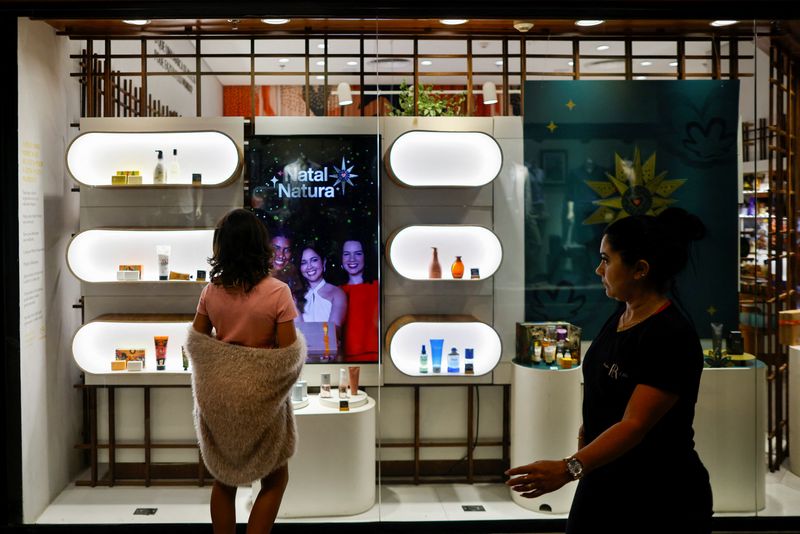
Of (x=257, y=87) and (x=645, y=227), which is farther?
(x=257, y=87)

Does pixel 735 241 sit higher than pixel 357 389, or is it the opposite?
pixel 735 241

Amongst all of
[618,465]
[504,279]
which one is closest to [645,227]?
[618,465]

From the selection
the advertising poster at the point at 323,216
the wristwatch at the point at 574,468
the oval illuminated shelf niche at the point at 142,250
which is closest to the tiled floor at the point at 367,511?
the advertising poster at the point at 323,216

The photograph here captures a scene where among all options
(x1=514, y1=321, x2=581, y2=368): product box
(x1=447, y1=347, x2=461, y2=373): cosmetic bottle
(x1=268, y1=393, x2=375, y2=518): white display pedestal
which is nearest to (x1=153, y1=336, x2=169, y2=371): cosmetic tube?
(x1=268, y1=393, x2=375, y2=518): white display pedestal

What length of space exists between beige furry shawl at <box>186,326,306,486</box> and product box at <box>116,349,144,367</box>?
1.28 metres

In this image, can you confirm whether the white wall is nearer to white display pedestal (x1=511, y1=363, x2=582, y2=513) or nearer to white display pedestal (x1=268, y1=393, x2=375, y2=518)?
white display pedestal (x1=268, y1=393, x2=375, y2=518)

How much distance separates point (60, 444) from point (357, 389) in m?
1.58

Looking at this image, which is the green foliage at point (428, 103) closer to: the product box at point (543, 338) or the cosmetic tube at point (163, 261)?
the product box at point (543, 338)

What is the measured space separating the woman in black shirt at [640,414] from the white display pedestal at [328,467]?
182 centimetres

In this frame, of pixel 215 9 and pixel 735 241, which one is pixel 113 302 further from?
pixel 735 241

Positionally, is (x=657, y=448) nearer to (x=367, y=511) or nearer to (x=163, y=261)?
(x=367, y=511)

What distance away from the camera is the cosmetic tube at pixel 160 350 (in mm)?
3717

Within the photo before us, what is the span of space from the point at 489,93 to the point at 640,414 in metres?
2.56

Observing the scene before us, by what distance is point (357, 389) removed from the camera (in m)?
3.70
